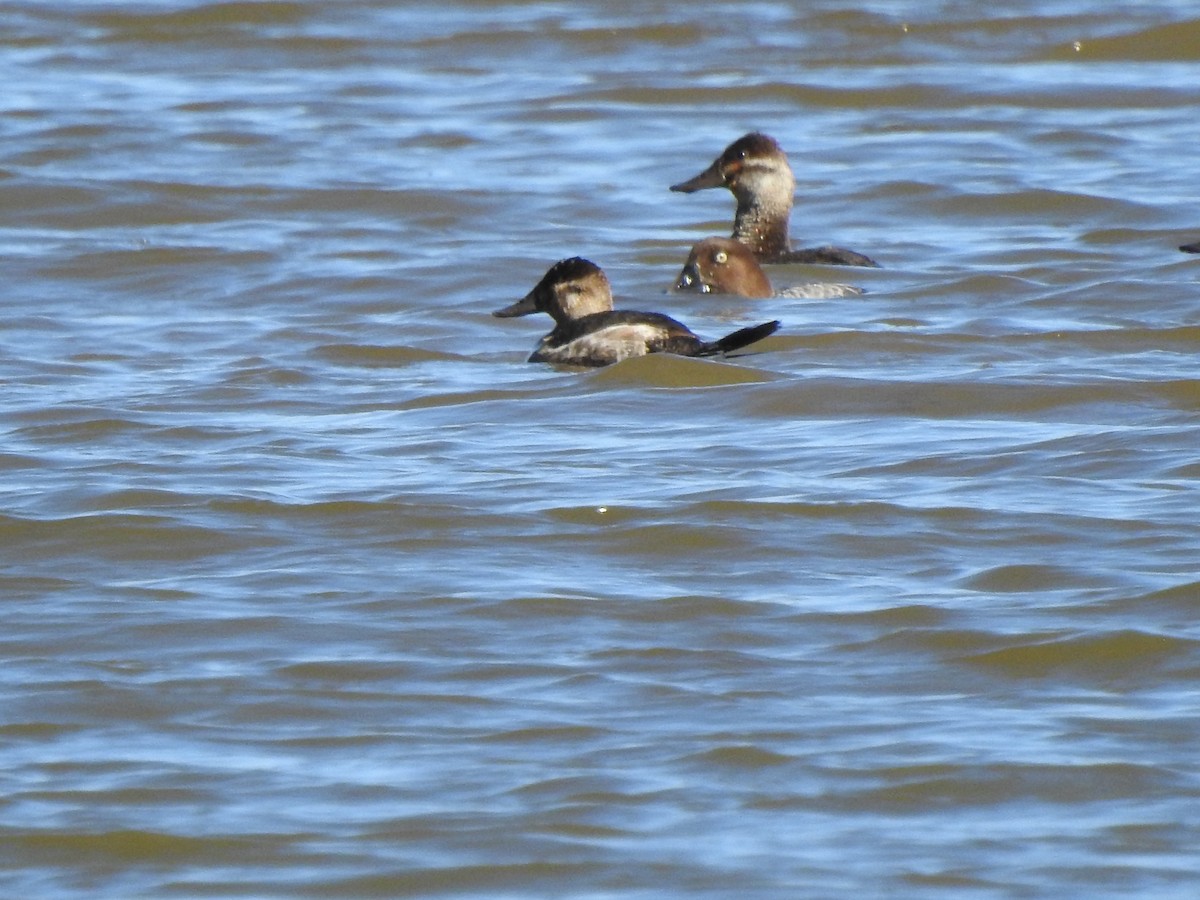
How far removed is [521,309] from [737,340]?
1.58 metres

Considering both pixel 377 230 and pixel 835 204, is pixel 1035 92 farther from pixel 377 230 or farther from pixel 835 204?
pixel 377 230

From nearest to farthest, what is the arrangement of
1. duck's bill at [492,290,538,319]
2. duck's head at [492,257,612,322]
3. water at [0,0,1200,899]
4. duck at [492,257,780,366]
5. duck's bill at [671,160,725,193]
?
water at [0,0,1200,899] → duck at [492,257,780,366] → duck's head at [492,257,612,322] → duck's bill at [492,290,538,319] → duck's bill at [671,160,725,193]

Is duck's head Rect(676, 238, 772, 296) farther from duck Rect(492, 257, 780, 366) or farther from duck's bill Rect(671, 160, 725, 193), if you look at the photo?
duck's bill Rect(671, 160, 725, 193)

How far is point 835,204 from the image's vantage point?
15242 mm

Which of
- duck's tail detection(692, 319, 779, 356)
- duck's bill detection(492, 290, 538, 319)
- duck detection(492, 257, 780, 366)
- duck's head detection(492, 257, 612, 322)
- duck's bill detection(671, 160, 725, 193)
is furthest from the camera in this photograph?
duck's bill detection(671, 160, 725, 193)

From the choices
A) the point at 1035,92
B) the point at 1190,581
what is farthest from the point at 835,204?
the point at 1190,581

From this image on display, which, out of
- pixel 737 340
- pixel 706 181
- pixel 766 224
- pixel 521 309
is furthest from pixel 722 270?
pixel 737 340

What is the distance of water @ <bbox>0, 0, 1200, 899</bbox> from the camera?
15.7 ft

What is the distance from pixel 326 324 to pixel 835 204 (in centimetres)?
490

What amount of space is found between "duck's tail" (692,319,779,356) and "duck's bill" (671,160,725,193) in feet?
14.1

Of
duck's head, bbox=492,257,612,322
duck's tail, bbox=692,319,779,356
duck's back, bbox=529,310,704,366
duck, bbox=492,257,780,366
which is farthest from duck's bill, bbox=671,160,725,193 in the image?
duck's tail, bbox=692,319,779,356

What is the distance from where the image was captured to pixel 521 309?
A: 1102 cm

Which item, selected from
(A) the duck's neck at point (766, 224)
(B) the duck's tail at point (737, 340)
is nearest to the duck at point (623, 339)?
(B) the duck's tail at point (737, 340)

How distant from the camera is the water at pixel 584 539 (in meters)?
4.80
